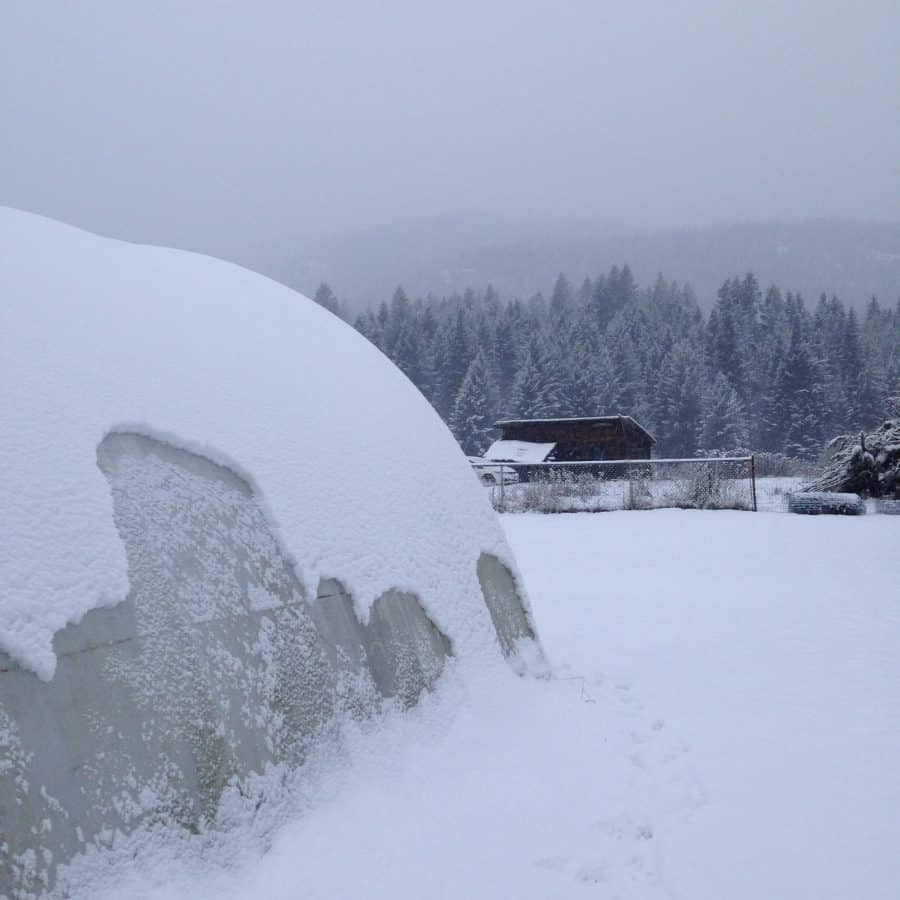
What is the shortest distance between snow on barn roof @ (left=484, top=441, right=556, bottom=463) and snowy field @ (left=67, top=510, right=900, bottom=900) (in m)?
31.7

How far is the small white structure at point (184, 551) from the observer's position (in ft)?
7.02

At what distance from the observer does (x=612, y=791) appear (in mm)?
3486

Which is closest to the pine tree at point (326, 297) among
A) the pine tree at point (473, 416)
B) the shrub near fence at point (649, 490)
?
the pine tree at point (473, 416)

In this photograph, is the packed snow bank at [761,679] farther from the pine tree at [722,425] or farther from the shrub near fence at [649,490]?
the pine tree at [722,425]

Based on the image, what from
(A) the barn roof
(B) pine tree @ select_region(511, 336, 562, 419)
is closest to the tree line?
(B) pine tree @ select_region(511, 336, 562, 419)

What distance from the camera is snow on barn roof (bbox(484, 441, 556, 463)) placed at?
38656mm

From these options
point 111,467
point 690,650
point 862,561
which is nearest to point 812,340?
point 862,561

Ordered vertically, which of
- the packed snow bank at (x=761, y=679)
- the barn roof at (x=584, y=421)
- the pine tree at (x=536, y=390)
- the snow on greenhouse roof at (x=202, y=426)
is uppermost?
the pine tree at (x=536, y=390)

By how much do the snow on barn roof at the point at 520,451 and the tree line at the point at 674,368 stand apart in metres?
16.0

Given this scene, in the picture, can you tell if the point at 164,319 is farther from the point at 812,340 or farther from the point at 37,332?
the point at 812,340

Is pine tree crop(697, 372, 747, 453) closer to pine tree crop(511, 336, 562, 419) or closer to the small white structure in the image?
pine tree crop(511, 336, 562, 419)

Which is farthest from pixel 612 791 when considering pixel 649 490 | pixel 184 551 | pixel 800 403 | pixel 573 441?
pixel 800 403

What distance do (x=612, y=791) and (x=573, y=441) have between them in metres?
36.4

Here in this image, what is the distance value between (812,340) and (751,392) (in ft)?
23.5
